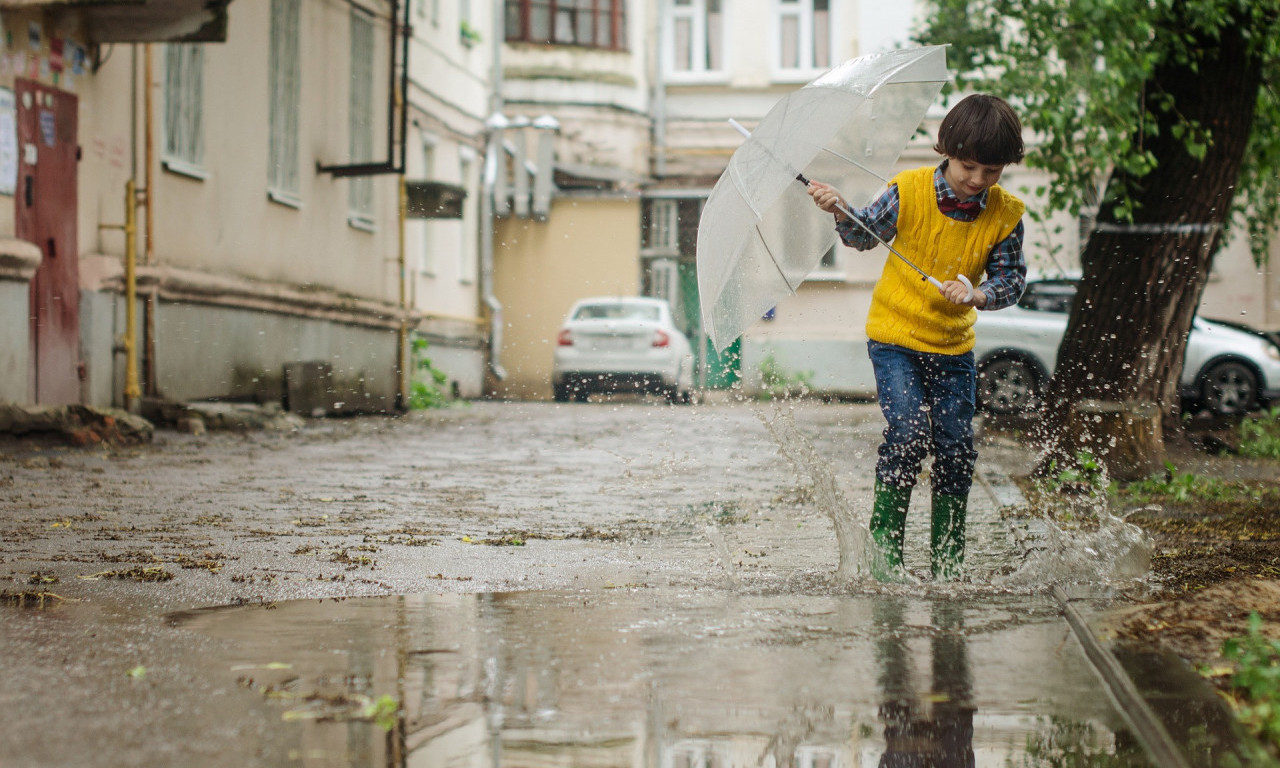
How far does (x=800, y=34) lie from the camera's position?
105ft

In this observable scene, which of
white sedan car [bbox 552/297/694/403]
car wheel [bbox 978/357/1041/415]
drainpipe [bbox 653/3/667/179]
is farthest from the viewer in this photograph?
drainpipe [bbox 653/3/667/179]

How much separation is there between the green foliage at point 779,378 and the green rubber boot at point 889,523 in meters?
22.2

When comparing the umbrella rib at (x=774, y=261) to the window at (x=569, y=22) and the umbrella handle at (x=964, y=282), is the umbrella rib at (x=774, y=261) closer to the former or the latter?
the umbrella handle at (x=964, y=282)

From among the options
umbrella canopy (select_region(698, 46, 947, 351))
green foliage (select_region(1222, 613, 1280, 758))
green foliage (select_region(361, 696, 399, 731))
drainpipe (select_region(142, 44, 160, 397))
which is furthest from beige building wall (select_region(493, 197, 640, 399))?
green foliage (select_region(361, 696, 399, 731))

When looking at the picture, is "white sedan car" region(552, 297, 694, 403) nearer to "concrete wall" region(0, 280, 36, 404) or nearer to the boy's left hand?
"concrete wall" region(0, 280, 36, 404)

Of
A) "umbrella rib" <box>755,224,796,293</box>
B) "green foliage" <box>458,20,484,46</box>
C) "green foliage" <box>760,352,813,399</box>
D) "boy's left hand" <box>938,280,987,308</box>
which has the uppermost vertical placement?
"green foliage" <box>458,20,484,46</box>

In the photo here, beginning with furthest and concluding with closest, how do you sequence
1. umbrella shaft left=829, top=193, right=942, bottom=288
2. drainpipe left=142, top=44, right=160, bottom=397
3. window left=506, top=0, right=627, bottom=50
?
window left=506, top=0, right=627, bottom=50, drainpipe left=142, top=44, right=160, bottom=397, umbrella shaft left=829, top=193, right=942, bottom=288

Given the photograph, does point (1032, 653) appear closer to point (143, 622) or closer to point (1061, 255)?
point (143, 622)

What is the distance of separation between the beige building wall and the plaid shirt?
2641 centimetres

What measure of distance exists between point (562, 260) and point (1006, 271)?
26.8 metres

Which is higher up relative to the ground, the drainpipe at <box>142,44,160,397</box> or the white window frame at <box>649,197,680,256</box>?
the white window frame at <box>649,197,680,256</box>

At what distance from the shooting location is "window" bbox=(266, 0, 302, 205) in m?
17.9

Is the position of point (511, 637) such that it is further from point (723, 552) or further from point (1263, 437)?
point (1263, 437)

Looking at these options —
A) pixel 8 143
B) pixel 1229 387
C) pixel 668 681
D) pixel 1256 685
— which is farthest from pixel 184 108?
pixel 1256 685
